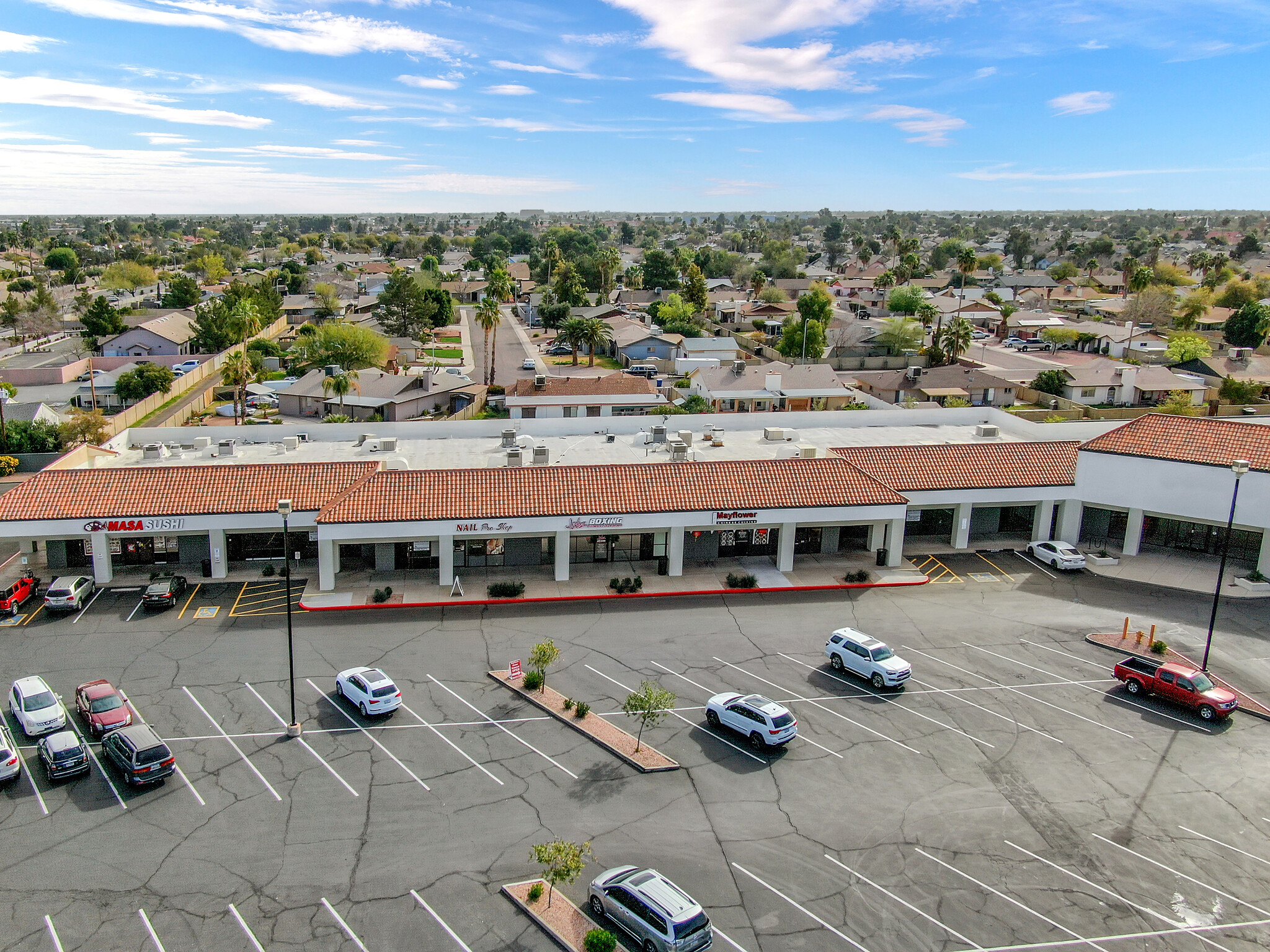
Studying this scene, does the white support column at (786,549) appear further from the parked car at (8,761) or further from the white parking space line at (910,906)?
the parked car at (8,761)

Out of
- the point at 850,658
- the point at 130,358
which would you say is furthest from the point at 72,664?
the point at 130,358

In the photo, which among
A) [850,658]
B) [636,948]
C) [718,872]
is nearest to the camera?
[636,948]

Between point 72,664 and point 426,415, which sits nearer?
point 72,664

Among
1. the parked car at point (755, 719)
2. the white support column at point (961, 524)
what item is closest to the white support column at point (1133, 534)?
the white support column at point (961, 524)

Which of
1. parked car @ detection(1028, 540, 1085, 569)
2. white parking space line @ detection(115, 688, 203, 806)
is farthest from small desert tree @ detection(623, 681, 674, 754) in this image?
parked car @ detection(1028, 540, 1085, 569)

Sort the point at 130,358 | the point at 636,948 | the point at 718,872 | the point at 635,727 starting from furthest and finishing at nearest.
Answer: the point at 130,358 < the point at 635,727 < the point at 718,872 < the point at 636,948

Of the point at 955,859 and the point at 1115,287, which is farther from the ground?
the point at 1115,287

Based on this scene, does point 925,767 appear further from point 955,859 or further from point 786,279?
point 786,279
